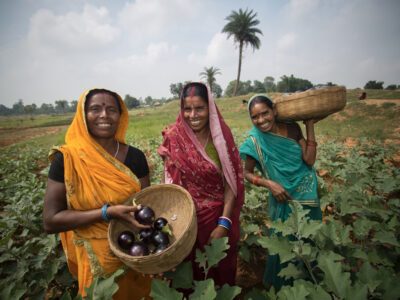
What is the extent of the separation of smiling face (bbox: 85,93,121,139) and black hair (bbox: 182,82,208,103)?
0.70 metres

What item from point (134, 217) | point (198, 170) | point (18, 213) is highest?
point (198, 170)

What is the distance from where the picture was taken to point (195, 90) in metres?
1.89

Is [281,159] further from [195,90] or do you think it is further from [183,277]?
[183,277]

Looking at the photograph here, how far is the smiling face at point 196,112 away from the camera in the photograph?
1.87 m

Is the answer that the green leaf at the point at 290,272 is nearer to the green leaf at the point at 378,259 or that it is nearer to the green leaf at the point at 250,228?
the green leaf at the point at 378,259

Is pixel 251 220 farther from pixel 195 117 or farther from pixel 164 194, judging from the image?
pixel 195 117

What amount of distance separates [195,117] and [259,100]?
76 centimetres

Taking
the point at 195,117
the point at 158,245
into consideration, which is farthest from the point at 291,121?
the point at 158,245

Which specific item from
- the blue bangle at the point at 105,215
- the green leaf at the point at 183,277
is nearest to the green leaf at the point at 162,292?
the green leaf at the point at 183,277

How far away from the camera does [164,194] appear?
5.71ft

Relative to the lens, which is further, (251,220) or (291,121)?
(251,220)

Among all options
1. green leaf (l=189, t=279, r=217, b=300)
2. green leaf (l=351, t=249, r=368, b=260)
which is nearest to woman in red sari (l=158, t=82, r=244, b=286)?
green leaf (l=189, t=279, r=217, b=300)

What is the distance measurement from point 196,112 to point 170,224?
1.07 m

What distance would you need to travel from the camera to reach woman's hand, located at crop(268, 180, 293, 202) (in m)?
2.08
